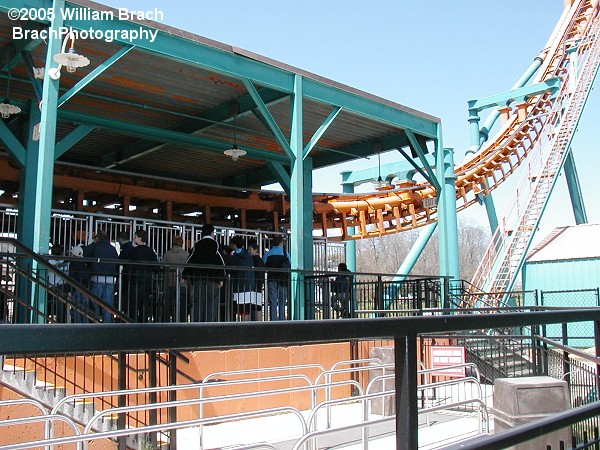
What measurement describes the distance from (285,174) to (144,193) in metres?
3.66

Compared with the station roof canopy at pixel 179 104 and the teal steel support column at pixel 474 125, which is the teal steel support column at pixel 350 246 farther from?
the teal steel support column at pixel 474 125

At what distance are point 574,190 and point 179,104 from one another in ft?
74.7

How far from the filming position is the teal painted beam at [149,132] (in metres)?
12.5

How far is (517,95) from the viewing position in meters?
26.3

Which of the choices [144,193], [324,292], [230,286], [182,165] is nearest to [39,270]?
[230,286]

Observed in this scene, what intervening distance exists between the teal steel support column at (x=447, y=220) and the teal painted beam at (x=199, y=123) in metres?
5.03

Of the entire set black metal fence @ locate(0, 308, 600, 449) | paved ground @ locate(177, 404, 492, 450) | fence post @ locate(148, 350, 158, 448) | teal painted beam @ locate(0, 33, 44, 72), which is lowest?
paved ground @ locate(177, 404, 492, 450)

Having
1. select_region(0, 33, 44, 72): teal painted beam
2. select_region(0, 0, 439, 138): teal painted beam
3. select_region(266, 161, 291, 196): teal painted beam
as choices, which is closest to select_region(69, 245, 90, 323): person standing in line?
select_region(0, 33, 44, 72): teal painted beam

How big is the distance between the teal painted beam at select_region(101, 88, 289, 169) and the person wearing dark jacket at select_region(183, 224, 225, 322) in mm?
3454

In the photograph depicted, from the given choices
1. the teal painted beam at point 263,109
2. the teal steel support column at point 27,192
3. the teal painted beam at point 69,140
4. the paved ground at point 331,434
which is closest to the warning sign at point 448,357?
the paved ground at point 331,434

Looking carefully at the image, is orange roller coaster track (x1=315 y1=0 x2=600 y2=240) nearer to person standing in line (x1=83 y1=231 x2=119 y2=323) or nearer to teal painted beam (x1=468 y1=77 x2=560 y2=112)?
teal painted beam (x1=468 y1=77 x2=560 y2=112)

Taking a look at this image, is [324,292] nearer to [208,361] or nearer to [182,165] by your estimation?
[208,361]

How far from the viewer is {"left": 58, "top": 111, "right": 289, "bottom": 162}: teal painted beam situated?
12.5 m

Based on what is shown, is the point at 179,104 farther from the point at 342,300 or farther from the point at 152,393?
the point at 152,393
